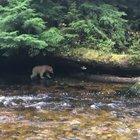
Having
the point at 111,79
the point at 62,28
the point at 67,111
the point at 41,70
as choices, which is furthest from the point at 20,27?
the point at 67,111

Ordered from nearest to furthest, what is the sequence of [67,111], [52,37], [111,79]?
[67,111] < [52,37] < [111,79]

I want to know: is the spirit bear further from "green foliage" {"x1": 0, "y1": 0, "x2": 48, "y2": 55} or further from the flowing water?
"green foliage" {"x1": 0, "y1": 0, "x2": 48, "y2": 55}

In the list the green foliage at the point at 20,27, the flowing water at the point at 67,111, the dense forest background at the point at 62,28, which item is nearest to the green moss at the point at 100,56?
the dense forest background at the point at 62,28

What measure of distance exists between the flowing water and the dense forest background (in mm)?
1571

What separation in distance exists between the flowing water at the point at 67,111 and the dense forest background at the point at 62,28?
61.8 inches

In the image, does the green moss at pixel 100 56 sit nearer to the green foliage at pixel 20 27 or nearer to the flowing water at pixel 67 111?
the flowing water at pixel 67 111

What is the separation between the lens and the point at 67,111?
12633mm

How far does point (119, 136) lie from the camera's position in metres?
10.5

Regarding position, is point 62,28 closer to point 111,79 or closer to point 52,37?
point 52,37

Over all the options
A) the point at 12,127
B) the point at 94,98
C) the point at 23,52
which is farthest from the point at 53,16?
the point at 12,127

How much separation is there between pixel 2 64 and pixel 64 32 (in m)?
3.19

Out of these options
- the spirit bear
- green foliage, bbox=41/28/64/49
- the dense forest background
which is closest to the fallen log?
the dense forest background

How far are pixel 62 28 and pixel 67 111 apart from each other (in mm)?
5756

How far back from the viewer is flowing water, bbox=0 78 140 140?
10688 millimetres
